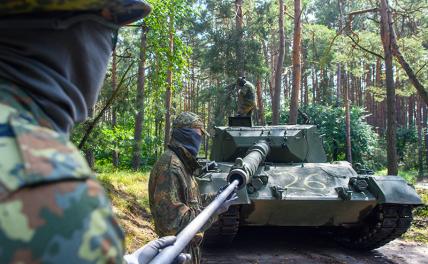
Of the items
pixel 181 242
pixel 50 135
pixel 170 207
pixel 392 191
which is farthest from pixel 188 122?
pixel 392 191

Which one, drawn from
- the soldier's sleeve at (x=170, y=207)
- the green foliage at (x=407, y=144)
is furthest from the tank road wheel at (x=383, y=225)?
the green foliage at (x=407, y=144)

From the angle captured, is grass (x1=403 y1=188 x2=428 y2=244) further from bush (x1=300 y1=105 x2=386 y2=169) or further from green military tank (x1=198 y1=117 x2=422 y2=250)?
bush (x1=300 y1=105 x2=386 y2=169)

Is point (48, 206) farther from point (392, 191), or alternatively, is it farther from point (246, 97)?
point (246, 97)

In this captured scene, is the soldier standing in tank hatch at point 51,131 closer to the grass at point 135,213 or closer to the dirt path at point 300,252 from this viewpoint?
the grass at point 135,213

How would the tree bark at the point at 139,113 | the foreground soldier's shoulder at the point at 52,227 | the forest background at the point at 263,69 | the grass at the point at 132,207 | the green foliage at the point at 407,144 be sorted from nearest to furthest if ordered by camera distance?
the foreground soldier's shoulder at the point at 52,227 < the grass at the point at 132,207 < the forest background at the point at 263,69 < the tree bark at the point at 139,113 < the green foliage at the point at 407,144

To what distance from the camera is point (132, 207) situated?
31.6 feet

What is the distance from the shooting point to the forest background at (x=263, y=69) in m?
9.19

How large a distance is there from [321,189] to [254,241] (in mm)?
1798

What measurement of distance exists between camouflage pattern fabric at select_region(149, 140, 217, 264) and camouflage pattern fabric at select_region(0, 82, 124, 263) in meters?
2.26

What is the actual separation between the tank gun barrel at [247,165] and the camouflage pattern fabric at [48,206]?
335cm

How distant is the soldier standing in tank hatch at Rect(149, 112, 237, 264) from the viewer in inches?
120

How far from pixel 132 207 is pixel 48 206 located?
9.11m

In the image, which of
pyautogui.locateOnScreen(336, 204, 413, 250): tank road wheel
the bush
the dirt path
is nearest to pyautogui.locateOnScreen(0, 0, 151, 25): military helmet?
the dirt path

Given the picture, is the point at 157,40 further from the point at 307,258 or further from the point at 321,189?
the point at 307,258
